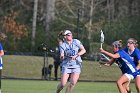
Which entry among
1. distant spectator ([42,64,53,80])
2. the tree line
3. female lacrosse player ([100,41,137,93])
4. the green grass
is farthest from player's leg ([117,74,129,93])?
the tree line

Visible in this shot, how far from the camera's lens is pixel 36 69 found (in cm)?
3781

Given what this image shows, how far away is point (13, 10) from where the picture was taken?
2537 inches

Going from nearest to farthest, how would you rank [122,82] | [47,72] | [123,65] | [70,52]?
[122,82] < [123,65] < [70,52] < [47,72]

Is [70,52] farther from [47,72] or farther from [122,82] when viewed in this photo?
[47,72]

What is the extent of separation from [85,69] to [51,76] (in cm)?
215

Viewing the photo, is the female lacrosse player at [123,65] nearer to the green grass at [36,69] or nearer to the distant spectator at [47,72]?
the green grass at [36,69]

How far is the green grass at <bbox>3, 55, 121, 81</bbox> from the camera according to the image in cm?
3534

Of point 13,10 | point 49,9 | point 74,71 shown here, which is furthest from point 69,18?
point 74,71

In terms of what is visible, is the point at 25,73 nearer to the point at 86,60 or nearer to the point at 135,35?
the point at 86,60

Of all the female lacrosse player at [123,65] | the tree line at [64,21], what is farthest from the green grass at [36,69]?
the female lacrosse player at [123,65]

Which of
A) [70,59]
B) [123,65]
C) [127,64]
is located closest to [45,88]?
[70,59]

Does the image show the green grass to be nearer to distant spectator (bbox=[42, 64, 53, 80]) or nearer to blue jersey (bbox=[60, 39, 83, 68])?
distant spectator (bbox=[42, 64, 53, 80])

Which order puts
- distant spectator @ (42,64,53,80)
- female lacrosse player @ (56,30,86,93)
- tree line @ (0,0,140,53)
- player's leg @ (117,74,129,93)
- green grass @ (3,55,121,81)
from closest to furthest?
player's leg @ (117,74,129,93) < female lacrosse player @ (56,30,86,93) < distant spectator @ (42,64,53,80) < green grass @ (3,55,121,81) < tree line @ (0,0,140,53)

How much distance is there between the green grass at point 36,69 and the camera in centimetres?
3534
